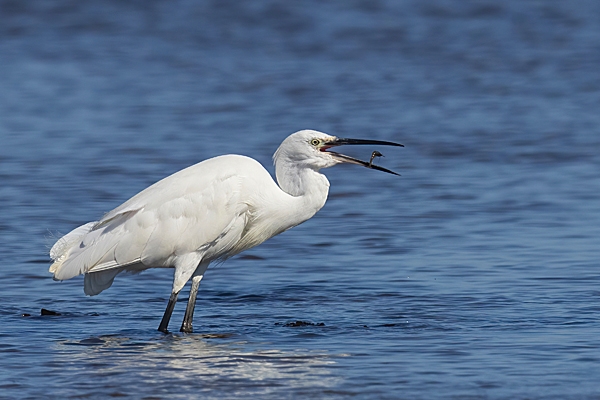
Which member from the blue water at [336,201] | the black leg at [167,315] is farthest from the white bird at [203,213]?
the blue water at [336,201]

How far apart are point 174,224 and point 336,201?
4.37 metres

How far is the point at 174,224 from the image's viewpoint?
759 cm

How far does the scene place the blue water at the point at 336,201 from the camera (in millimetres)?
6703

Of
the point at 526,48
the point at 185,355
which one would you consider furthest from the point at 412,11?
the point at 185,355

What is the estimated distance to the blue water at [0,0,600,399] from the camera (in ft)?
22.0

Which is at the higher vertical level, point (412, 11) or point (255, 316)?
point (412, 11)

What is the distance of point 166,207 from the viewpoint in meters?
7.65

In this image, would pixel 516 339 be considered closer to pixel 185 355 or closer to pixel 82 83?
pixel 185 355

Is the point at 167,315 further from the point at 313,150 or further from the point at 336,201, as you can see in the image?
the point at 336,201

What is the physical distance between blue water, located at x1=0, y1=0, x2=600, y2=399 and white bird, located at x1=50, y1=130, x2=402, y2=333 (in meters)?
0.45

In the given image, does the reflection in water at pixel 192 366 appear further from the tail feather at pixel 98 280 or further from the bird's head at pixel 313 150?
the bird's head at pixel 313 150

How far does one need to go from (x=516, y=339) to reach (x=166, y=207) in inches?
94.6

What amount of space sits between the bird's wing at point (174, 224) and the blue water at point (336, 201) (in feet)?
1.58

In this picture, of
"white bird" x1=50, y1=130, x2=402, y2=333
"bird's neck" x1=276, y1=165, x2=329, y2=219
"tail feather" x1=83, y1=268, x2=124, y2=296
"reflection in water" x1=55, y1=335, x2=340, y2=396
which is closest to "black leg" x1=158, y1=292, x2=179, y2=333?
"white bird" x1=50, y1=130, x2=402, y2=333
